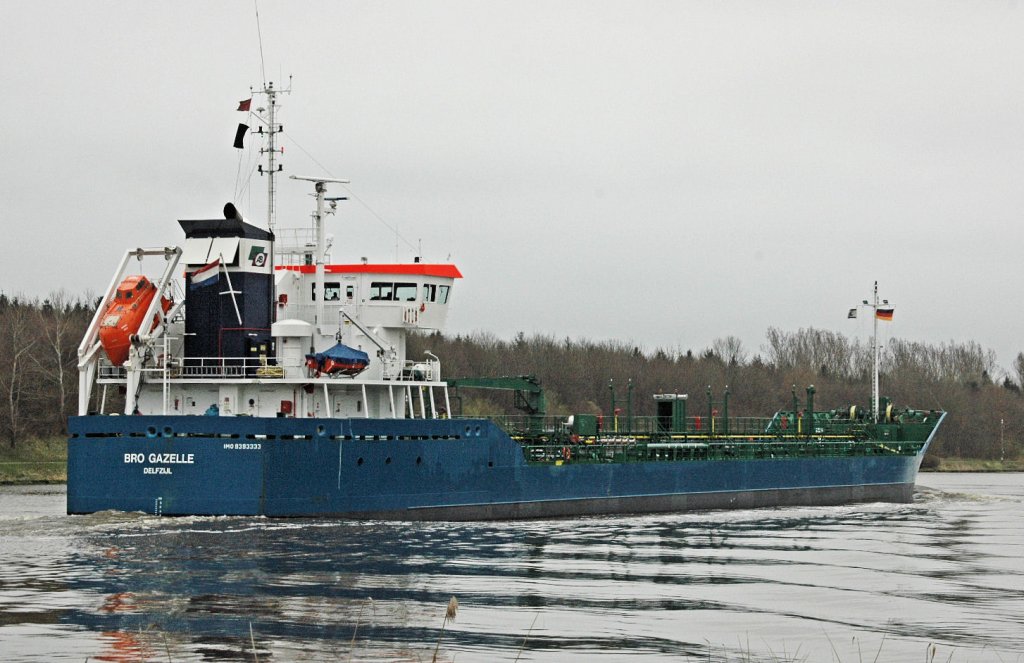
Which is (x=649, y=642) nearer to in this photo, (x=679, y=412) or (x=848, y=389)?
(x=679, y=412)

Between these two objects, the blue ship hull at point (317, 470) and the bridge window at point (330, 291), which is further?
the bridge window at point (330, 291)

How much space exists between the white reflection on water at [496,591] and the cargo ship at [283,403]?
34.1 inches

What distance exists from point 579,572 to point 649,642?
6.97 meters

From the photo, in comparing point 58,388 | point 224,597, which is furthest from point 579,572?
point 58,388

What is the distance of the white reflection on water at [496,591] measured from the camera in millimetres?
16969

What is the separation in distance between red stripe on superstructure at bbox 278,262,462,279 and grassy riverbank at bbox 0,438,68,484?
21410 mm

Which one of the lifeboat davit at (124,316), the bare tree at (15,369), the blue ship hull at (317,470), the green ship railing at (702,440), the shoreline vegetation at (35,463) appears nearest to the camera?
the blue ship hull at (317,470)

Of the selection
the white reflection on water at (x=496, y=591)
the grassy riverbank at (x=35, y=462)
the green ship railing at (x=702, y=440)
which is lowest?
the white reflection on water at (x=496, y=591)

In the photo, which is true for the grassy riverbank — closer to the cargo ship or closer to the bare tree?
the bare tree

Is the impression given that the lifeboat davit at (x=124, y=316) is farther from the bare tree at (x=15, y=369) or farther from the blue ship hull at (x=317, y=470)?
the bare tree at (x=15, y=369)

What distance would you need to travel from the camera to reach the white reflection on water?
55.7 feet

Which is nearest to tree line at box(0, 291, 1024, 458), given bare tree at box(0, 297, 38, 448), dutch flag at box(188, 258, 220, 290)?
bare tree at box(0, 297, 38, 448)

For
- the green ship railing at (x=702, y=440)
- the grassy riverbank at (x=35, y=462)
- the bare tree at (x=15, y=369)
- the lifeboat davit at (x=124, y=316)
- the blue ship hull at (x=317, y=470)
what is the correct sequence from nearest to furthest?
the blue ship hull at (x=317, y=470) < the lifeboat davit at (x=124, y=316) < the green ship railing at (x=702, y=440) < the grassy riverbank at (x=35, y=462) < the bare tree at (x=15, y=369)

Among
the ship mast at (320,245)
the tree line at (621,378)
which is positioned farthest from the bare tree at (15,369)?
the ship mast at (320,245)
